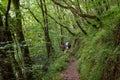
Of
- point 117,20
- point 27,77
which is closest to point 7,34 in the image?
point 27,77

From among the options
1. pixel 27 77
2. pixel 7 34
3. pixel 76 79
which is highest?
pixel 7 34

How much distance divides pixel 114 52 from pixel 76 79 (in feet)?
15.2

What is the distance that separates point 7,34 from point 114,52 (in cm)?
363

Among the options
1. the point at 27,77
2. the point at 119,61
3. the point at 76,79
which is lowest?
the point at 76,79

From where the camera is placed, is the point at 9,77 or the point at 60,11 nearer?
the point at 9,77

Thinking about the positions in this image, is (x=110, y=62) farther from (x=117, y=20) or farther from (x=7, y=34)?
(x=7, y=34)

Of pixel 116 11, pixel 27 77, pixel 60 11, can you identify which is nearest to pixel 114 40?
pixel 116 11

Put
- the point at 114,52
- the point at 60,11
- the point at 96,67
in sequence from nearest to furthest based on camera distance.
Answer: the point at 114,52 < the point at 96,67 < the point at 60,11

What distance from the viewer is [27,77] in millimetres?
8148

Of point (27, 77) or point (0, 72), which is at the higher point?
point (0, 72)

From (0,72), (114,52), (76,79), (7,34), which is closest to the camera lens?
(0,72)

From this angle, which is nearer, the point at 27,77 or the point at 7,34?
the point at 7,34

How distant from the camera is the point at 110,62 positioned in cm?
790

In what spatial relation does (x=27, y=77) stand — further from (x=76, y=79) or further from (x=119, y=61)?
(x=76, y=79)
